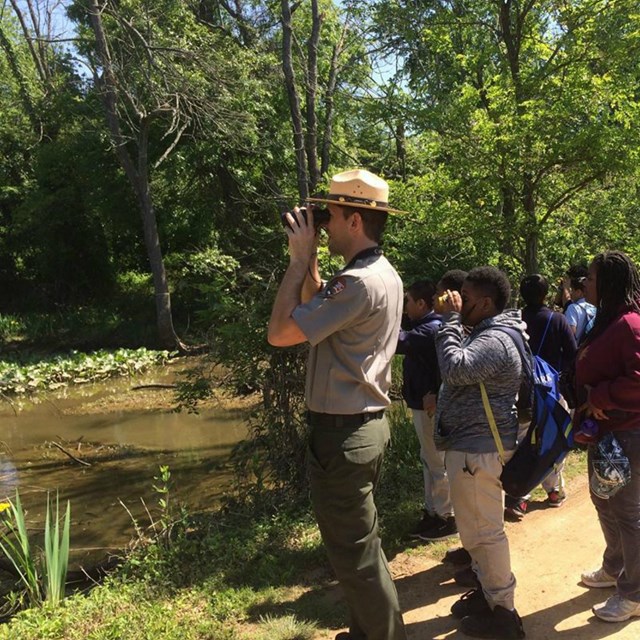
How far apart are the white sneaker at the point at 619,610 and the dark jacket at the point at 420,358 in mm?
1613

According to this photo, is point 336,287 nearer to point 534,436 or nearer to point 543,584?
point 534,436

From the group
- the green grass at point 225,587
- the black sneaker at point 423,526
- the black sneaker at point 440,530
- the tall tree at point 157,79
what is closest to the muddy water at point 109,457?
the green grass at point 225,587

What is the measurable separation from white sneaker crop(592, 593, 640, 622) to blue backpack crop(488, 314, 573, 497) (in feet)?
2.50

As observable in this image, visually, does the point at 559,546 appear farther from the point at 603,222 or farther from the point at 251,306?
the point at 603,222

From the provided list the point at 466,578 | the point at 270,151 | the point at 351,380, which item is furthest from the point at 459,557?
the point at 270,151

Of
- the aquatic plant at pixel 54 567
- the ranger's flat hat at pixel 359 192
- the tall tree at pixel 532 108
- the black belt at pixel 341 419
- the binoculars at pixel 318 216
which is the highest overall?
the tall tree at pixel 532 108

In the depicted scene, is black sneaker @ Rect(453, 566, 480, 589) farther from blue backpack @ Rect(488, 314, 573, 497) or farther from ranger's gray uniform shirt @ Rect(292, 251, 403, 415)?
ranger's gray uniform shirt @ Rect(292, 251, 403, 415)

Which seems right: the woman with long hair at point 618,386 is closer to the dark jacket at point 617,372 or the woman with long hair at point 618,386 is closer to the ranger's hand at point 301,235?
the dark jacket at point 617,372

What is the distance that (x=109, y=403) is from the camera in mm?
13422

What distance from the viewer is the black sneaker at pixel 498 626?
3045 mm

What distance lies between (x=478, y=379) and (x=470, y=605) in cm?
128

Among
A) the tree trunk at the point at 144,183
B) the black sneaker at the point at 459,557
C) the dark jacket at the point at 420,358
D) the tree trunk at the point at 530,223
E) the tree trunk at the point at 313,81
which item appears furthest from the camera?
the tree trunk at the point at 144,183

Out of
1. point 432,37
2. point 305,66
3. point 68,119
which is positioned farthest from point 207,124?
point 432,37

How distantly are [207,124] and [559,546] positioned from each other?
1617cm
